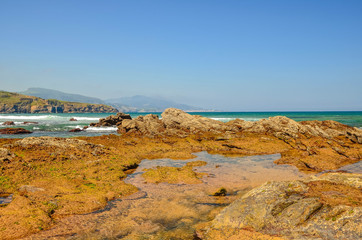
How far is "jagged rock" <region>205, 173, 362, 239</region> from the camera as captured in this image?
23.6 ft

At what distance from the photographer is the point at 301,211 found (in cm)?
816

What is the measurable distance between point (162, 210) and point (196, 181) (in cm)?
514

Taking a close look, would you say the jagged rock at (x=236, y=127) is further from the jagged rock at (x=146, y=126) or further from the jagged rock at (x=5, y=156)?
the jagged rock at (x=5, y=156)

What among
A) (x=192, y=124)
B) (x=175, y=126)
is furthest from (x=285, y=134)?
(x=175, y=126)

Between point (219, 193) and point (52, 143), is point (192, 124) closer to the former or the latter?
point (52, 143)

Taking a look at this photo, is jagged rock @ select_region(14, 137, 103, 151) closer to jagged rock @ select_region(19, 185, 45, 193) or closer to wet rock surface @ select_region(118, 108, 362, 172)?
jagged rock @ select_region(19, 185, 45, 193)

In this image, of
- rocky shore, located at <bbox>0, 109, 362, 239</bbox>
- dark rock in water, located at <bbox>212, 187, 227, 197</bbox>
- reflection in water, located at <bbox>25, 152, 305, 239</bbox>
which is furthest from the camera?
dark rock in water, located at <bbox>212, 187, 227, 197</bbox>

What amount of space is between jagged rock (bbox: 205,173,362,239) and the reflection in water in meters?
1.88

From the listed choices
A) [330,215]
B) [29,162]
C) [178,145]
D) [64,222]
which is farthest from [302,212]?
[178,145]

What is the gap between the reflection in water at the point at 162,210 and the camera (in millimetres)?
9078

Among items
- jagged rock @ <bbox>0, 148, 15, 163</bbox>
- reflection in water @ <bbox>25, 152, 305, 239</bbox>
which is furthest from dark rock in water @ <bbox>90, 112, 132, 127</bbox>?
reflection in water @ <bbox>25, 152, 305, 239</bbox>

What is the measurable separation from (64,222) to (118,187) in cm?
464

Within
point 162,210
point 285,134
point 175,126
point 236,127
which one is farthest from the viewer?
point 175,126

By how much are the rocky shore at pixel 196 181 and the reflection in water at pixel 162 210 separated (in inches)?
28.0
